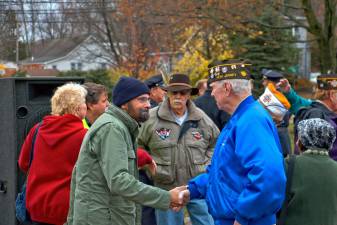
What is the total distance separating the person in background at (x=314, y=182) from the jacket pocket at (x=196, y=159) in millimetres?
2087

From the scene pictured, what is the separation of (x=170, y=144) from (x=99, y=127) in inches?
87.7

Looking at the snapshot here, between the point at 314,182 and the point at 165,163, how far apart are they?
2336mm

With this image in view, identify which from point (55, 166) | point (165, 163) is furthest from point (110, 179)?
point (165, 163)

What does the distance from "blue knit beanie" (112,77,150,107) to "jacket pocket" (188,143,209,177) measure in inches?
81.1

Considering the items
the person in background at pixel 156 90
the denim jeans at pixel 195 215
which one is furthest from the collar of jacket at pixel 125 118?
the person in background at pixel 156 90

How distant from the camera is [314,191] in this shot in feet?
13.6

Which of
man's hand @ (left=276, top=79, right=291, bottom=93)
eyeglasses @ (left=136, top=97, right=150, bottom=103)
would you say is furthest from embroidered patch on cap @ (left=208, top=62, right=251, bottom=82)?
man's hand @ (left=276, top=79, right=291, bottom=93)

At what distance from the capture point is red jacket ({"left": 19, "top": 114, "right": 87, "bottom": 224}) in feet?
16.1

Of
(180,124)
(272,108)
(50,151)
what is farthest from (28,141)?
(272,108)

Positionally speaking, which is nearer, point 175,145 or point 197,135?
point 175,145

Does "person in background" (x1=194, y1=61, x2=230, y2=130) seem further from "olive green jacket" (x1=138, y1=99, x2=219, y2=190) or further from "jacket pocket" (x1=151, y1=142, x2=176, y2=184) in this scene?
"jacket pocket" (x1=151, y1=142, x2=176, y2=184)

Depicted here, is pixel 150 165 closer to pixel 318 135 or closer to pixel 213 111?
pixel 318 135

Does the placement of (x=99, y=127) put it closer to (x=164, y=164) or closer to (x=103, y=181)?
(x=103, y=181)

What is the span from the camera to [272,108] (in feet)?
22.7
